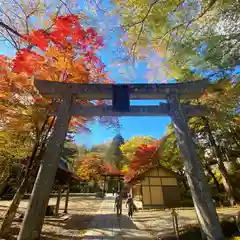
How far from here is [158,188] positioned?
14.9 metres

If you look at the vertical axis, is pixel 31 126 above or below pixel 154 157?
below

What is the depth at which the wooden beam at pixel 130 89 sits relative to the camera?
447 centimetres

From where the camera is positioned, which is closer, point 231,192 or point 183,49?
point 183,49

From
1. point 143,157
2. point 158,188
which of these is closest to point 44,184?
point 158,188

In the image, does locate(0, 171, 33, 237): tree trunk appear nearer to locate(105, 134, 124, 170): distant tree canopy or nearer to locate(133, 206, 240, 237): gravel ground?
locate(133, 206, 240, 237): gravel ground

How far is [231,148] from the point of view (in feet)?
54.9

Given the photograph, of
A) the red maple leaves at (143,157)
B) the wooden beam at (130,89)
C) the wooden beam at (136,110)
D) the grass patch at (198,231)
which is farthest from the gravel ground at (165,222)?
the red maple leaves at (143,157)

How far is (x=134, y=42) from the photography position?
4770mm

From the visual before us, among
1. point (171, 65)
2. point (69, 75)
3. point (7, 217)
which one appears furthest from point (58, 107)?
point (7, 217)

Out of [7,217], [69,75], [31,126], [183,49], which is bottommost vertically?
[7,217]

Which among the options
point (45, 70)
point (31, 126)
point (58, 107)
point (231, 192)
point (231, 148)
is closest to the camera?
point (58, 107)

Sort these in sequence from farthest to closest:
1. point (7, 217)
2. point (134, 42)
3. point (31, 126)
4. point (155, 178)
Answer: point (155, 178) < point (31, 126) < point (7, 217) < point (134, 42)

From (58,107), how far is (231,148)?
18155 millimetres

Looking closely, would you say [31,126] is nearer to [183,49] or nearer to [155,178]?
[183,49]
